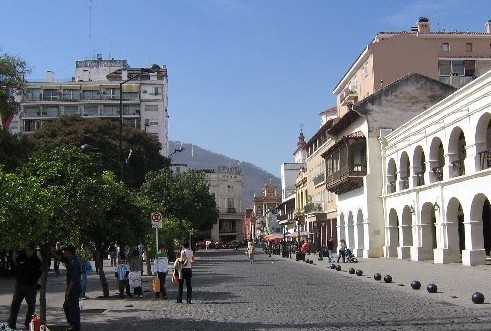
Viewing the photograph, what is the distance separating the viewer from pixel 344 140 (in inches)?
1916

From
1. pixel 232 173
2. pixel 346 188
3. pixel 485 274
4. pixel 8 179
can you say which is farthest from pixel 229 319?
pixel 232 173

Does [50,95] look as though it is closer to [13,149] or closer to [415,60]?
[415,60]

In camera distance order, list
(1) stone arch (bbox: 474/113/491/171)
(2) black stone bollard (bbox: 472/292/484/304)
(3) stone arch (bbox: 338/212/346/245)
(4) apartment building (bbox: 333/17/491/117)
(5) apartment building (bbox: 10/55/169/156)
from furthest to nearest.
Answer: (5) apartment building (bbox: 10/55/169/156)
(4) apartment building (bbox: 333/17/491/117)
(3) stone arch (bbox: 338/212/346/245)
(1) stone arch (bbox: 474/113/491/171)
(2) black stone bollard (bbox: 472/292/484/304)

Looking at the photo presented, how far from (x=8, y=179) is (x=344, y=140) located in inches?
1514

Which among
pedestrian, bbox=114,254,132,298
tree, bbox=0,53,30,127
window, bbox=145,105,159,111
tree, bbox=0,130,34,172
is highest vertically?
window, bbox=145,105,159,111

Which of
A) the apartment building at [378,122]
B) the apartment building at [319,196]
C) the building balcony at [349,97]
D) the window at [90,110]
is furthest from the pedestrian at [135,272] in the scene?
the window at [90,110]

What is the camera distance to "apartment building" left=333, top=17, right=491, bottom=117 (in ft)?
185

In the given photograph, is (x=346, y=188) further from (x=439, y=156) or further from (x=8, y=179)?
(x=8, y=179)

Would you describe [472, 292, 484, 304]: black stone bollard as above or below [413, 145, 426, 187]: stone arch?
below

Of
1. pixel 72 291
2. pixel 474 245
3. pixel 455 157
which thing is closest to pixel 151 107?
pixel 455 157

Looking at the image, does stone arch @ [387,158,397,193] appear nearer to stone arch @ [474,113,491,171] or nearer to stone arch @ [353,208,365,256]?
stone arch @ [353,208,365,256]

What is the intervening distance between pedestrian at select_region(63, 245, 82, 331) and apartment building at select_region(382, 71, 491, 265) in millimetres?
21005

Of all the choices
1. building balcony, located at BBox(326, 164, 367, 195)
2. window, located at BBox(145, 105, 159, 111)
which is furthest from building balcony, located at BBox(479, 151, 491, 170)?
window, located at BBox(145, 105, 159, 111)

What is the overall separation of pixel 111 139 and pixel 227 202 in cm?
7302
